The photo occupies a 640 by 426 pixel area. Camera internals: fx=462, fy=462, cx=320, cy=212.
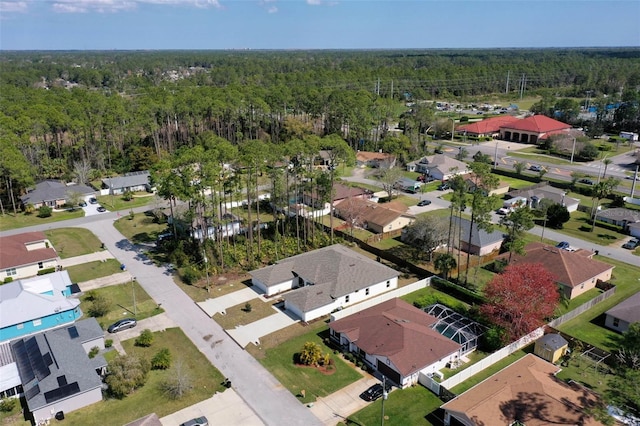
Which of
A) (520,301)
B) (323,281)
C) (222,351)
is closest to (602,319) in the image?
(520,301)

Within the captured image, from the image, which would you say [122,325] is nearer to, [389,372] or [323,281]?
[323,281]

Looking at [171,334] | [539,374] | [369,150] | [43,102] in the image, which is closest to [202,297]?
[171,334]

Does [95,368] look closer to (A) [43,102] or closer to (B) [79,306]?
(B) [79,306]

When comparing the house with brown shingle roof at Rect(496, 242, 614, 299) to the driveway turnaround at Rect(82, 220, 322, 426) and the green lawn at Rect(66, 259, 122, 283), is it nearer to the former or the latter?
the driveway turnaround at Rect(82, 220, 322, 426)

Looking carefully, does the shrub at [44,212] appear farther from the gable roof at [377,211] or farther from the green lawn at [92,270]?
the gable roof at [377,211]

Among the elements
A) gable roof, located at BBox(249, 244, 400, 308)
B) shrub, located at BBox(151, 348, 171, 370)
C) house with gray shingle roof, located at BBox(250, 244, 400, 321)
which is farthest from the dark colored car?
shrub, located at BBox(151, 348, 171, 370)
